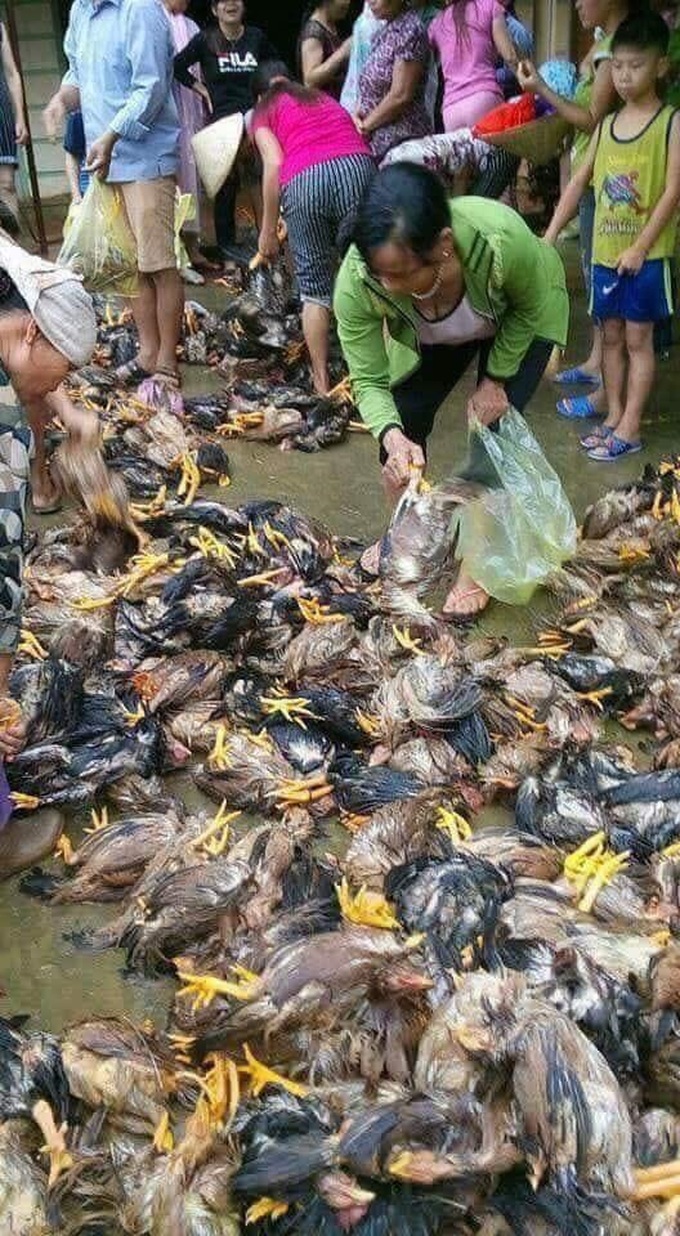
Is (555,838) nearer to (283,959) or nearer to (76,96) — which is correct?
(283,959)

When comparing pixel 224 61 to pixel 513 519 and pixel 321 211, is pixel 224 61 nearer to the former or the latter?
pixel 321 211

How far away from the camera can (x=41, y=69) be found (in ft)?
36.8

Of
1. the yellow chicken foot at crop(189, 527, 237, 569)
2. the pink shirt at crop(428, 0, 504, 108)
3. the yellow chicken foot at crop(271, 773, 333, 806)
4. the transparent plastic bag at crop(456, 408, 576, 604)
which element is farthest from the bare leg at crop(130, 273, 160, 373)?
the yellow chicken foot at crop(271, 773, 333, 806)

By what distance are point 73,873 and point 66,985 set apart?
41 centimetres

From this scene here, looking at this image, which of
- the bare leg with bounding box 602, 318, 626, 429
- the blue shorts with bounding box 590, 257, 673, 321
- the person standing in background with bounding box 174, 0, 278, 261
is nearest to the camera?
the blue shorts with bounding box 590, 257, 673, 321

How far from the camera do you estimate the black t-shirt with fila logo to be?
24.8 feet

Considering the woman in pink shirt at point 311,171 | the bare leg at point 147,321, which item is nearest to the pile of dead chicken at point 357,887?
the woman in pink shirt at point 311,171

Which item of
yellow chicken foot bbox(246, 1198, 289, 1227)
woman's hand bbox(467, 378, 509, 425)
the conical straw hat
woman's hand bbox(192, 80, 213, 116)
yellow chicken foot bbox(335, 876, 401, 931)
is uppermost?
woman's hand bbox(192, 80, 213, 116)

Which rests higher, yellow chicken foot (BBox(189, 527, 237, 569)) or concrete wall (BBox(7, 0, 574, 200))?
concrete wall (BBox(7, 0, 574, 200))

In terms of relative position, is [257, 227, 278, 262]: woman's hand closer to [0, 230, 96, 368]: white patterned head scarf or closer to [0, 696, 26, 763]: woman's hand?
[0, 696, 26, 763]: woman's hand

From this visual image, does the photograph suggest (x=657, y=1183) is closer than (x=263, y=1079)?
Yes

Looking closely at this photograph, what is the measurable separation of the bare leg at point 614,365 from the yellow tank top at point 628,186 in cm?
31

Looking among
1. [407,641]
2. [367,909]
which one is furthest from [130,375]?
[367,909]

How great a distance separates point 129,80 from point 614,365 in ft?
9.34
